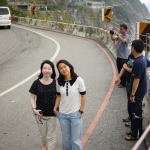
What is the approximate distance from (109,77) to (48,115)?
5318 millimetres

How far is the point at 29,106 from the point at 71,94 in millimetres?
3200

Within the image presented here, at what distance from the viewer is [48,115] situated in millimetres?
4418

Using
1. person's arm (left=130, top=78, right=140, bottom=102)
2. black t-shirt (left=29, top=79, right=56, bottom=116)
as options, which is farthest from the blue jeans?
person's arm (left=130, top=78, right=140, bottom=102)

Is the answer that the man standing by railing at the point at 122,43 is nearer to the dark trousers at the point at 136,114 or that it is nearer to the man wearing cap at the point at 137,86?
the man wearing cap at the point at 137,86

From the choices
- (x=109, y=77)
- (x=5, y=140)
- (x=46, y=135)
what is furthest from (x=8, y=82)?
(x=46, y=135)

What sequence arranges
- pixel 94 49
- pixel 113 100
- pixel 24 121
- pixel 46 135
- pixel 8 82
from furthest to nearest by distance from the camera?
pixel 94 49
pixel 8 82
pixel 113 100
pixel 24 121
pixel 46 135

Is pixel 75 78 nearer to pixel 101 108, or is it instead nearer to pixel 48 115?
pixel 48 115

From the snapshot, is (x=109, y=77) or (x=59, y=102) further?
(x=109, y=77)

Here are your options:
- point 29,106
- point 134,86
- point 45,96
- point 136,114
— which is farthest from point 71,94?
point 29,106

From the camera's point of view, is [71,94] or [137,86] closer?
[71,94]

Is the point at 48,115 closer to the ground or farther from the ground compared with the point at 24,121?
farther from the ground

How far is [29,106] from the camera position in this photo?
712cm

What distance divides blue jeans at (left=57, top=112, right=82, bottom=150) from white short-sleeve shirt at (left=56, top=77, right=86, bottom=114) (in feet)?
0.27

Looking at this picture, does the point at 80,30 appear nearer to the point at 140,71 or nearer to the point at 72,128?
the point at 140,71
